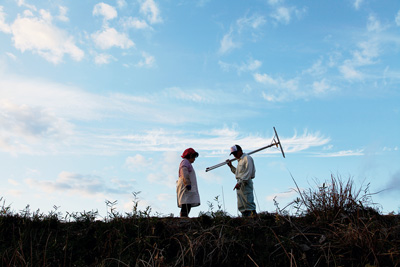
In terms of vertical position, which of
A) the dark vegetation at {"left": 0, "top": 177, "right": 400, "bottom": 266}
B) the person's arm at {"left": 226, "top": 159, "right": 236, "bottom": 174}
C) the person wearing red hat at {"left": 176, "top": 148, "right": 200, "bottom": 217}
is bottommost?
the dark vegetation at {"left": 0, "top": 177, "right": 400, "bottom": 266}

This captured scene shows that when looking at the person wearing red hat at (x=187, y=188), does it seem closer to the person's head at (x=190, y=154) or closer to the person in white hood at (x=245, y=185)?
the person's head at (x=190, y=154)

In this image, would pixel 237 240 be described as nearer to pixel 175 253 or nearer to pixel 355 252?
pixel 175 253

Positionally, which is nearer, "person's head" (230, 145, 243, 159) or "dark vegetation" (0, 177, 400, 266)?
"dark vegetation" (0, 177, 400, 266)

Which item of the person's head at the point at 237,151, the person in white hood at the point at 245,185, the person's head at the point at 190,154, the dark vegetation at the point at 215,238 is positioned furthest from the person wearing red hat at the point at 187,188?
the dark vegetation at the point at 215,238

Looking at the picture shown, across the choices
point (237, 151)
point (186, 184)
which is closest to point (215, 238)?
point (186, 184)

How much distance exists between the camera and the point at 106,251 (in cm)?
551

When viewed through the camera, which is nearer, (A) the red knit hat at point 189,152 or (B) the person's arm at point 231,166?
(A) the red knit hat at point 189,152

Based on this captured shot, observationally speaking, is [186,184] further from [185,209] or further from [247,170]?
[247,170]

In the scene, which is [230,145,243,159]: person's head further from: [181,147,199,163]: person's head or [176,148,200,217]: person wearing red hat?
[176,148,200,217]: person wearing red hat

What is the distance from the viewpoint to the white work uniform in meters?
10.3

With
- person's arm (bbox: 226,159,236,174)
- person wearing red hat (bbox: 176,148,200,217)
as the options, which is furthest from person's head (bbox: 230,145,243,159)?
person wearing red hat (bbox: 176,148,200,217)

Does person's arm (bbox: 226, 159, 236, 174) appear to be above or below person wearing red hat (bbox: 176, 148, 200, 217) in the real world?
above

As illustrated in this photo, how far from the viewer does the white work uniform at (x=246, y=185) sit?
10266 mm

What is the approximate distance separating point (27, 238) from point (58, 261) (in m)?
1.08
